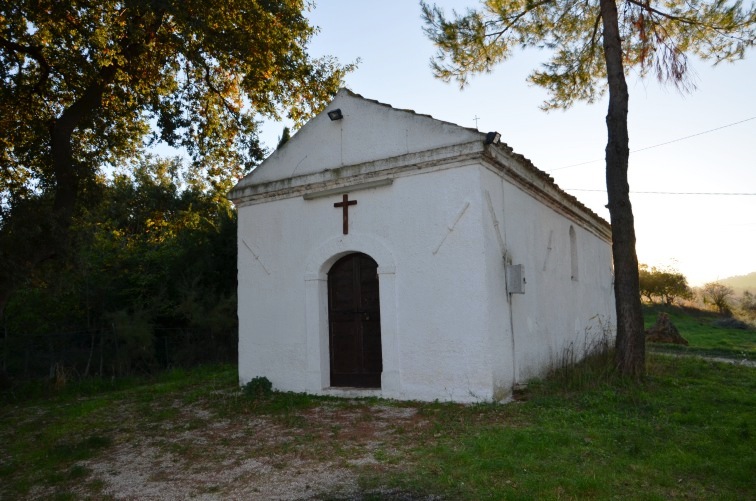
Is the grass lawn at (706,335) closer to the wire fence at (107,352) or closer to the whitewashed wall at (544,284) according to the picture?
the whitewashed wall at (544,284)

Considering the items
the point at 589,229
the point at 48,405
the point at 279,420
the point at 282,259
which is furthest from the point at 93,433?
the point at 589,229

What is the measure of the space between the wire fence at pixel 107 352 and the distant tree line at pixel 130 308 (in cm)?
2

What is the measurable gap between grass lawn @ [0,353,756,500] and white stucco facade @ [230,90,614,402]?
2.15ft

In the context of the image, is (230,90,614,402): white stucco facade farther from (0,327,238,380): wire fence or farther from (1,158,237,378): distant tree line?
(0,327,238,380): wire fence

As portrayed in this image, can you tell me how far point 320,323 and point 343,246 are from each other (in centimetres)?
133

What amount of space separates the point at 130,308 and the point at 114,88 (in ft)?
22.6

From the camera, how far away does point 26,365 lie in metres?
12.6

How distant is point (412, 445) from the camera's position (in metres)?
6.22

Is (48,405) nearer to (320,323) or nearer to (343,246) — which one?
(320,323)

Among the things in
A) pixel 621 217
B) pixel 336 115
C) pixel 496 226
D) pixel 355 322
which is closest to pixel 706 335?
pixel 621 217

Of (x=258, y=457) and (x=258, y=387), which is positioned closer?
(x=258, y=457)

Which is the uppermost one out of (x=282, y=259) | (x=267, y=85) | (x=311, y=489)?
(x=267, y=85)

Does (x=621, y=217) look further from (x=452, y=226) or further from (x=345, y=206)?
(x=345, y=206)

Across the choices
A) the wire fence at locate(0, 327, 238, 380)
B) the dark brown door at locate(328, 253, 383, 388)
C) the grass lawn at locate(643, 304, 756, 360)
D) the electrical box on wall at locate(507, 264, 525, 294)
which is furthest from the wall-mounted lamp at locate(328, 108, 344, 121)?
the grass lawn at locate(643, 304, 756, 360)
